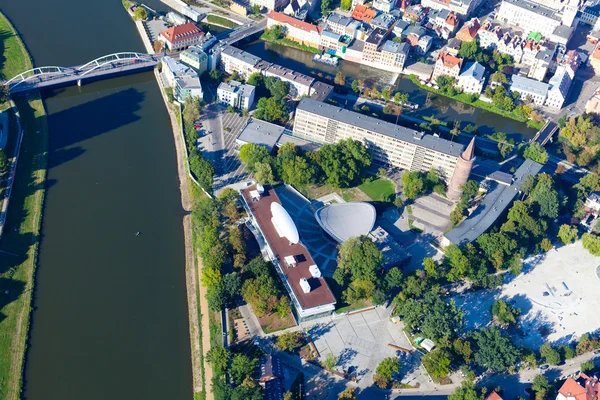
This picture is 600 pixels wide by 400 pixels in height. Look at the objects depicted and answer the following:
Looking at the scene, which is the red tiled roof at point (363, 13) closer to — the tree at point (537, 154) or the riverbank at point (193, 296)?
the tree at point (537, 154)

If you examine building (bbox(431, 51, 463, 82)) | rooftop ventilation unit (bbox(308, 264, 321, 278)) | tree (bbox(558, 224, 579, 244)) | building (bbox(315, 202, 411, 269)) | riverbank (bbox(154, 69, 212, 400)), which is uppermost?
building (bbox(431, 51, 463, 82))

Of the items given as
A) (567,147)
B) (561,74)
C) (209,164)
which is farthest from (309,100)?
(561,74)

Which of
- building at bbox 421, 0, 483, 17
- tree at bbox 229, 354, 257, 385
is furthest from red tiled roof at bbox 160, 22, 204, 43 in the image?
tree at bbox 229, 354, 257, 385

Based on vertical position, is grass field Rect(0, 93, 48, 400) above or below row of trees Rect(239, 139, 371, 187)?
below

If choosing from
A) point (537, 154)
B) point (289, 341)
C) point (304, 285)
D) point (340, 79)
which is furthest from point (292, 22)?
point (289, 341)

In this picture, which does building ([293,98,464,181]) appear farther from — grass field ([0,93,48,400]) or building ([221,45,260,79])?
grass field ([0,93,48,400])

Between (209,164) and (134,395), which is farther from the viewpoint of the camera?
(209,164)

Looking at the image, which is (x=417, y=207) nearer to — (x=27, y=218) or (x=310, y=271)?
(x=310, y=271)

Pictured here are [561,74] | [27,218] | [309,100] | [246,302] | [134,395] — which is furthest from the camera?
[561,74]
